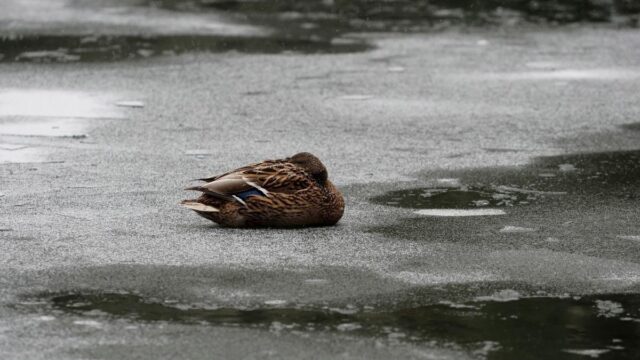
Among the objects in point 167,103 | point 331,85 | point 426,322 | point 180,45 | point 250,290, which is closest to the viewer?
point 426,322

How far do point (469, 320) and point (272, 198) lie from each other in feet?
6.98

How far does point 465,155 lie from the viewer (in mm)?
10789

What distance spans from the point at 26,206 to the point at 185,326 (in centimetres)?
288

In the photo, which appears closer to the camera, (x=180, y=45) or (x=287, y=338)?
(x=287, y=338)

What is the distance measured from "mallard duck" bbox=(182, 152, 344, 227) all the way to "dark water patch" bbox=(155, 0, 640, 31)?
11.1m

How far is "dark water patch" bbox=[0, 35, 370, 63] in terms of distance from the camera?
16.2 m

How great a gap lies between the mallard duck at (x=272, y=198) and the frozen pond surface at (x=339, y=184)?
0.11 m

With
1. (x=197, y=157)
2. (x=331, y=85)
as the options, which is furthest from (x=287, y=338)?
(x=331, y=85)

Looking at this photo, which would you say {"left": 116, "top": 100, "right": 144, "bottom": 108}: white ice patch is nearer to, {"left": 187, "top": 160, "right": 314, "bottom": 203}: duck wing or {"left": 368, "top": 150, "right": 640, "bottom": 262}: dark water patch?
{"left": 368, "top": 150, "right": 640, "bottom": 262}: dark water patch

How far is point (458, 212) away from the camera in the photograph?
8688mm

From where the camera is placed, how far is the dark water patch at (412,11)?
19.8 meters

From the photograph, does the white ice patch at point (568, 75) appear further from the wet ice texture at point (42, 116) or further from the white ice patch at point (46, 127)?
the white ice patch at point (46, 127)

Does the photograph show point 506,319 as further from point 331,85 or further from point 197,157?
point 331,85

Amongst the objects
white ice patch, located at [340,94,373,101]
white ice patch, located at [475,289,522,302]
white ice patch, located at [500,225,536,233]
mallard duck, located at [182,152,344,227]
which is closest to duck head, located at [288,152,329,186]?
mallard duck, located at [182,152,344,227]
